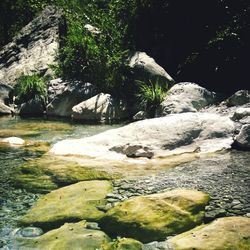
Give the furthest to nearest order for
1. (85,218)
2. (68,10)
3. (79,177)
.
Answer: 1. (68,10)
2. (79,177)
3. (85,218)

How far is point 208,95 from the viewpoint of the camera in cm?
1414

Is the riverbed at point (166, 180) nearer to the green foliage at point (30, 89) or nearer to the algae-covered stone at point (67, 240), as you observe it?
the algae-covered stone at point (67, 240)

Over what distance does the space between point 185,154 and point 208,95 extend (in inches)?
208

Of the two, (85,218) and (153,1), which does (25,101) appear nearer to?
(153,1)

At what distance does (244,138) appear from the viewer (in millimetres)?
9555

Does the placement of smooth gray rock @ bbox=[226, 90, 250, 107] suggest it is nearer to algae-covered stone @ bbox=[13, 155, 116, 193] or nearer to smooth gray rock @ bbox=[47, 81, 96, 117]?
smooth gray rock @ bbox=[47, 81, 96, 117]

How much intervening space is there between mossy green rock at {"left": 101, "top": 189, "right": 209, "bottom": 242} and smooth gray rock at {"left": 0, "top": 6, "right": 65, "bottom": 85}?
1377 cm

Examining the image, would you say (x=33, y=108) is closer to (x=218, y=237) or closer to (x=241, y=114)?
(x=241, y=114)

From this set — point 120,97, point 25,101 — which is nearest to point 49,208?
point 120,97

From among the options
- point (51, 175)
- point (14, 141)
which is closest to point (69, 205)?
point (51, 175)

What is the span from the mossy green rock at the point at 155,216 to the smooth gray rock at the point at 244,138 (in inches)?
146

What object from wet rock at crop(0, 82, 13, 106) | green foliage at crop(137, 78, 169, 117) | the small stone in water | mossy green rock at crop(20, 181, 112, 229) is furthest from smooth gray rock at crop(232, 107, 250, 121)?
wet rock at crop(0, 82, 13, 106)

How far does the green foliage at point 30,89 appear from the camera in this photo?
55.6ft

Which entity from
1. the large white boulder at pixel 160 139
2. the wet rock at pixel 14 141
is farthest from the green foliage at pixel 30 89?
the large white boulder at pixel 160 139
